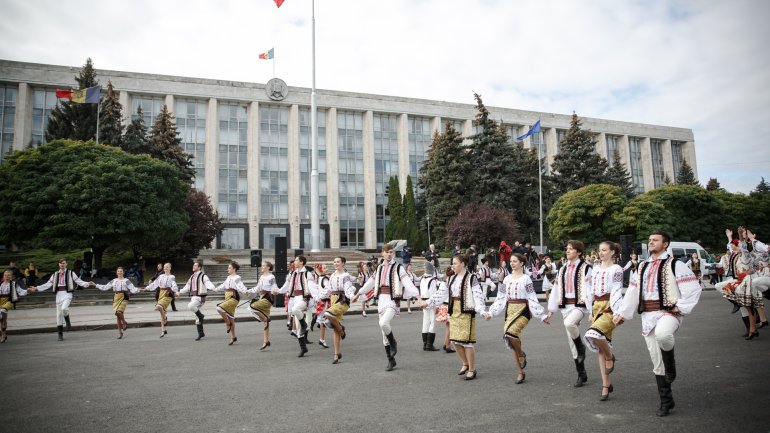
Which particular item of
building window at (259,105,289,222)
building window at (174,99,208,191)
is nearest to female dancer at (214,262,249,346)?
building window at (259,105,289,222)

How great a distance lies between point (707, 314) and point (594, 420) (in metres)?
12.3

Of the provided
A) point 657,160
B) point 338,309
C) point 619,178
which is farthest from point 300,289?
point 657,160

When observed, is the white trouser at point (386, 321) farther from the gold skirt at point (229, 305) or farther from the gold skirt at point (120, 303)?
the gold skirt at point (120, 303)

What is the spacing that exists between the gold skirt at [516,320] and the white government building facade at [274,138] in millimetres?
55517

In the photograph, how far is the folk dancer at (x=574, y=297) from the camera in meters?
6.97

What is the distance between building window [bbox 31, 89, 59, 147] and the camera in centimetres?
5431

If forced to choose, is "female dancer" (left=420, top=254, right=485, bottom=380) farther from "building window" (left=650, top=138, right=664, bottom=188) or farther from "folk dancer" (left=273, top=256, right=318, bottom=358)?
"building window" (left=650, top=138, right=664, bottom=188)

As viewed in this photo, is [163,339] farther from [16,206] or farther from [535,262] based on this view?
[16,206]

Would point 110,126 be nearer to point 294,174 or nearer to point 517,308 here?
point 294,174

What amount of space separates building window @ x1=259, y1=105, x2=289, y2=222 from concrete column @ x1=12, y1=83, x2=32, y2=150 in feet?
86.2

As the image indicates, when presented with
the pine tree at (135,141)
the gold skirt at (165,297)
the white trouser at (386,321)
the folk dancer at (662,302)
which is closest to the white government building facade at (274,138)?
the pine tree at (135,141)

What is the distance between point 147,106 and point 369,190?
3071 cm

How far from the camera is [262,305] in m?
11.5

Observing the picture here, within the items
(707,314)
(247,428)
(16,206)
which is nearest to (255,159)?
(16,206)
